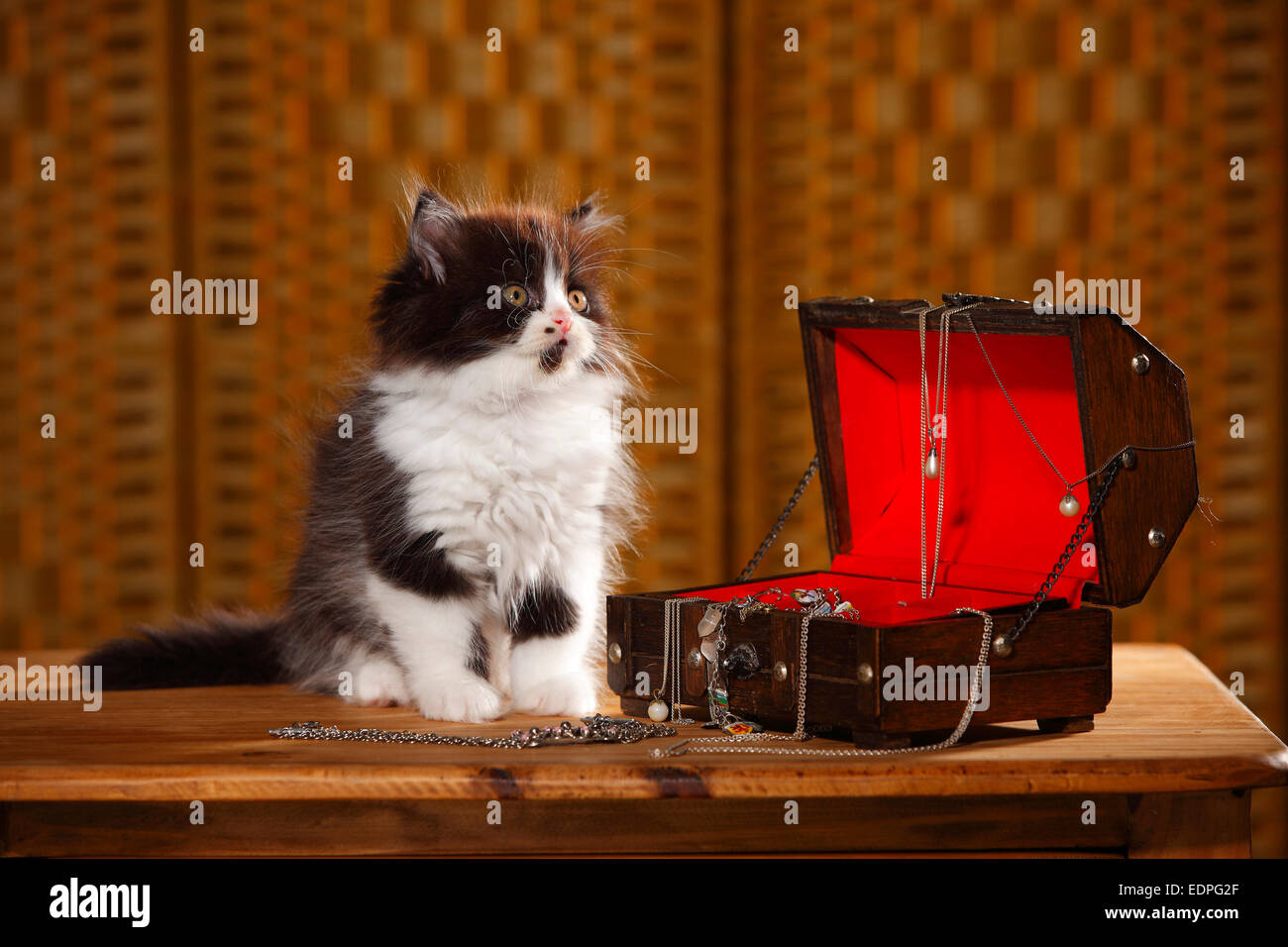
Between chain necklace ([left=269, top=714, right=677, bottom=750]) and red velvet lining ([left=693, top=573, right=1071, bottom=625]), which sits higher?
red velvet lining ([left=693, top=573, right=1071, bottom=625])

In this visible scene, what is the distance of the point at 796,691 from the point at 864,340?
2.19 ft

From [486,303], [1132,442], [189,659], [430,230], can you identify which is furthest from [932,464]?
[189,659]

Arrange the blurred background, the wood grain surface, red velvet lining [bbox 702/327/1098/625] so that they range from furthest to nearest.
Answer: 1. the blurred background
2. red velvet lining [bbox 702/327/1098/625]
3. the wood grain surface

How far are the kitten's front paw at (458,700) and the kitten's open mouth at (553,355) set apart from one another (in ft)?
1.50

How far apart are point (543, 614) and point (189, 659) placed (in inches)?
26.7

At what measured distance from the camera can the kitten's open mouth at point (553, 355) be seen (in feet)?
6.63

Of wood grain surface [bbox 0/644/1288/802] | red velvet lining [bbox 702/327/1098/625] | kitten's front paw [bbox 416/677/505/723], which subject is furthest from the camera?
red velvet lining [bbox 702/327/1098/625]

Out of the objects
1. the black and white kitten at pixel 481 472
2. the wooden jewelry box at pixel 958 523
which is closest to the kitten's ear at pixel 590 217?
the black and white kitten at pixel 481 472

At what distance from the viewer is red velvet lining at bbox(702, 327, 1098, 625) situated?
84.0 inches

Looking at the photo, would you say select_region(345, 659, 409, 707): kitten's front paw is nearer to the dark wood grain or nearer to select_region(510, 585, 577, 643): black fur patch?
select_region(510, 585, 577, 643): black fur patch

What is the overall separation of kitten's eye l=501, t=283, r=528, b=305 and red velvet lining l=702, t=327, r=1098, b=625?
20.0 inches

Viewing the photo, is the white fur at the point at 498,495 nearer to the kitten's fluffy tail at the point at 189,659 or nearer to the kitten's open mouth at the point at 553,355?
the kitten's open mouth at the point at 553,355

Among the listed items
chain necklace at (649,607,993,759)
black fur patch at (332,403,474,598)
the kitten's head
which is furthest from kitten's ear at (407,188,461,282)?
chain necklace at (649,607,993,759)

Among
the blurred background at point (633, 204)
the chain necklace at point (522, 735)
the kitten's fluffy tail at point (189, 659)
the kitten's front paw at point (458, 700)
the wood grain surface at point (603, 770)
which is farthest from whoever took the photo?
the blurred background at point (633, 204)
